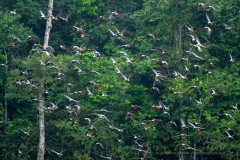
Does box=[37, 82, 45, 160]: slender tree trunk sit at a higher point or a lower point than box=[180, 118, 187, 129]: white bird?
lower

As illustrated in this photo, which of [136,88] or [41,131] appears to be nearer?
[41,131]

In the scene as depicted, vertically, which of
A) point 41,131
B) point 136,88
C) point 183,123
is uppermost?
point 136,88

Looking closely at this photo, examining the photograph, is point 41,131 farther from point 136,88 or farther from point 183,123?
point 183,123

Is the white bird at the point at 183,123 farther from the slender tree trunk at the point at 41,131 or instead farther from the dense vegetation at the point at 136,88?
the slender tree trunk at the point at 41,131

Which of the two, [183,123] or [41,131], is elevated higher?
[183,123]

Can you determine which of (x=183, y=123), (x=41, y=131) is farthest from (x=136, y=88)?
(x=41, y=131)

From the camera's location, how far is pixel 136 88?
36.4 m

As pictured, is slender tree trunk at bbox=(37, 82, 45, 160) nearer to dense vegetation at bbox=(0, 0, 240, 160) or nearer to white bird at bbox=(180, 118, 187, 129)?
dense vegetation at bbox=(0, 0, 240, 160)

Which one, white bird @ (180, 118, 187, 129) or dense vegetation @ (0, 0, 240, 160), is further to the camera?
white bird @ (180, 118, 187, 129)

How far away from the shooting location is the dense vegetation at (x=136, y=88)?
33.6 m

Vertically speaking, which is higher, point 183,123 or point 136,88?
point 136,88

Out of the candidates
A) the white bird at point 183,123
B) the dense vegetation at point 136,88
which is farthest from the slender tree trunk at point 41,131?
the white bird at point 183,123

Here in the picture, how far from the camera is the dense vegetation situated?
110 feet

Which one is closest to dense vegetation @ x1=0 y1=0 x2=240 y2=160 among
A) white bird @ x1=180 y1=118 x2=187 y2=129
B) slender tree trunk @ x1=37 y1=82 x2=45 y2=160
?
white bird @ x1=180 y1=118 x2=187 y2=129
